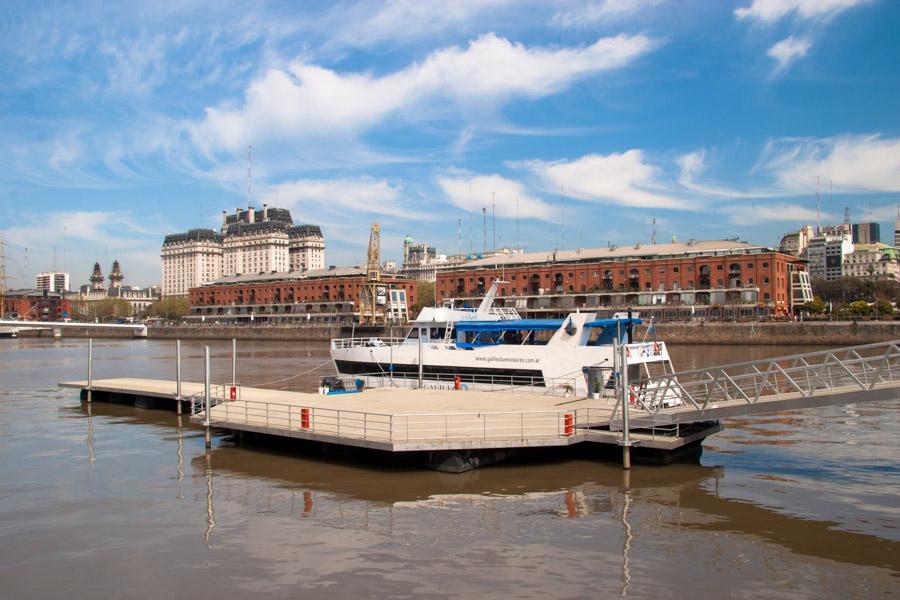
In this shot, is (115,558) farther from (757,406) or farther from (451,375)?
(451,375)

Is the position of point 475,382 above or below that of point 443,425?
above

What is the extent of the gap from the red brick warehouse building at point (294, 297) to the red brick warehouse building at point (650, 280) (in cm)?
3572

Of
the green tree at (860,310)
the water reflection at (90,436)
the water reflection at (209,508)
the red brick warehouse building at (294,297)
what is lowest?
the water reflection at (209,508)

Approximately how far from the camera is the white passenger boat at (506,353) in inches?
1213

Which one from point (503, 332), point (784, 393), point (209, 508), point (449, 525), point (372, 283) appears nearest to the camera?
point (449, 525)

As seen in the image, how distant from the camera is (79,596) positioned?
44.5 ft

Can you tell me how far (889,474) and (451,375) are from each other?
19.9m

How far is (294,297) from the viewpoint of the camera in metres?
178

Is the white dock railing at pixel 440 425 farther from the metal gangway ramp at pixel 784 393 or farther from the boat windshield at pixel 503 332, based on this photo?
the boat windshield at pixel 503 332

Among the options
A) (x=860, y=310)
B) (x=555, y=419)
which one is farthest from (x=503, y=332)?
(x=860, y=310)

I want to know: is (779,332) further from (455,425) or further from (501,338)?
(455,425)

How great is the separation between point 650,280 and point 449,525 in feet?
351

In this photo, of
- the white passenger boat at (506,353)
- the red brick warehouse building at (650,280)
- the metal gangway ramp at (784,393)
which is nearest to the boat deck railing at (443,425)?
the metal gangway ramp at (784,393)

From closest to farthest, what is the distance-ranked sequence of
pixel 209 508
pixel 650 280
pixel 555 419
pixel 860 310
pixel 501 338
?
pixel 209 508 → pixel 555 419 → pixel 501 338 → pixel 860 310 → pixel 650 280
